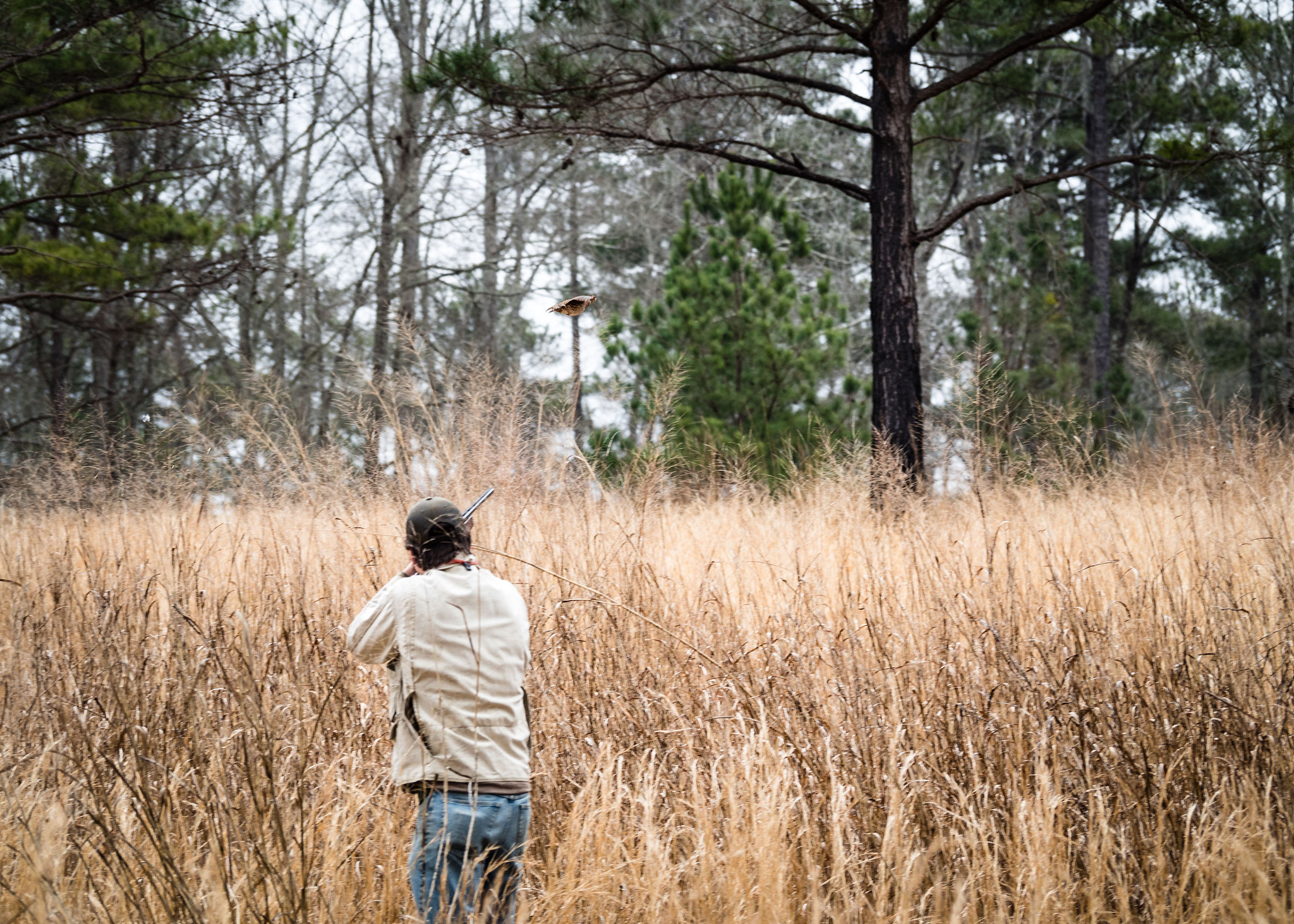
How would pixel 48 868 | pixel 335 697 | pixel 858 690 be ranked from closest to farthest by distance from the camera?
pixel 48 868
pixel 858 690
pixel 335 697

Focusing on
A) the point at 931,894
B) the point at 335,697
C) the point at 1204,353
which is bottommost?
the point at 931,894

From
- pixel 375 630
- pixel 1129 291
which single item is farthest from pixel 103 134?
pixel 1129 291

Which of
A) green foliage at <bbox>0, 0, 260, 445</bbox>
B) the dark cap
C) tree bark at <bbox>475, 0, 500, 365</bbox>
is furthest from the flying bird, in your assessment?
tree bark at <bbox>475, 0, 500, 365</bbox>

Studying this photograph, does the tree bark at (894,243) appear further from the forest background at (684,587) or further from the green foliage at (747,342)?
the green foliage at (747,342)

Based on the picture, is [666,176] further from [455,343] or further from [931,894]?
[931,894]

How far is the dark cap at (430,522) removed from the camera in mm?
2213

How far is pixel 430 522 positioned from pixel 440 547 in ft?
0.28

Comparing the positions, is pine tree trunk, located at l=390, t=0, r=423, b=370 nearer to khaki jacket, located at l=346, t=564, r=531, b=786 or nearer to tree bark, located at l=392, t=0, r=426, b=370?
tree bark, located at l=392, t=0, r=426, b=370

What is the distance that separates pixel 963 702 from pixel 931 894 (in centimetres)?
66

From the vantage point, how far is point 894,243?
6.83 meters

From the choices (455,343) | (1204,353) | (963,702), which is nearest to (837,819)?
(963,702)

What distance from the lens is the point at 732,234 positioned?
907 centimetres

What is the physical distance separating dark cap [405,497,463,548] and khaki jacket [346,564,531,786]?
0.09 m

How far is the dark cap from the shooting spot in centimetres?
221
